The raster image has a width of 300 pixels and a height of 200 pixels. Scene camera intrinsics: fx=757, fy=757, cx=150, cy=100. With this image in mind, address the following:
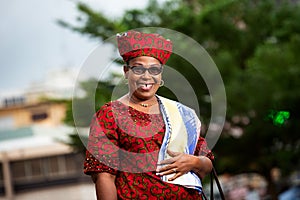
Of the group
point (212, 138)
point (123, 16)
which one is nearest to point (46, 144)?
point (123, 16)

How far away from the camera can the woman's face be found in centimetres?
312

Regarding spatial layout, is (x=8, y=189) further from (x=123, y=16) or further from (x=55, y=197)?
(x=123, y=16)

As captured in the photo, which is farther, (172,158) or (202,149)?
(202,149)

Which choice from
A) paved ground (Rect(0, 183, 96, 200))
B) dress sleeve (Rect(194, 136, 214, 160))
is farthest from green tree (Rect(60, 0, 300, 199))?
paved ground (Rect(0, 183, 96, 200))

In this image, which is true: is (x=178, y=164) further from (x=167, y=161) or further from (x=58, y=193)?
(x=58, y=193)

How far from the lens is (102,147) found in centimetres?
300

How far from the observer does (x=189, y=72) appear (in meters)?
16.5

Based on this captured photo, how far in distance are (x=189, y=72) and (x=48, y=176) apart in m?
32.1

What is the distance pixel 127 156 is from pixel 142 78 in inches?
13.3

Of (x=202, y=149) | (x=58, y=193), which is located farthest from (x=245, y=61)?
(x=58, y=193)

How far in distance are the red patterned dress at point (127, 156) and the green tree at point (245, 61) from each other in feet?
41.2

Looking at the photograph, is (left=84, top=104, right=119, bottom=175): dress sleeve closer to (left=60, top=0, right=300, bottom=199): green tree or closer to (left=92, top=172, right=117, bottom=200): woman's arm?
(left=92, top=172, right=117, bottom=200): woman's arm

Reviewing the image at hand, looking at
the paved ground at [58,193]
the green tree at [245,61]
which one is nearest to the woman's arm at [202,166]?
the green tree at [245,61]

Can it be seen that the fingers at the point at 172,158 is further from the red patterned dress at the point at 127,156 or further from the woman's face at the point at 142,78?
the woman's face at the point at 142,78
